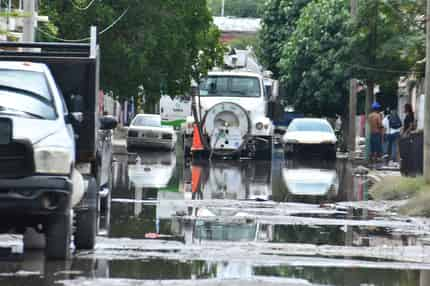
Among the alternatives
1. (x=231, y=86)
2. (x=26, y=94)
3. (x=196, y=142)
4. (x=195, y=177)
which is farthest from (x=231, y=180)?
(x=26, y=94)

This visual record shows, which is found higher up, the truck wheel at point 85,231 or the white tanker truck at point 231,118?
the white tanker truck at point 231,118

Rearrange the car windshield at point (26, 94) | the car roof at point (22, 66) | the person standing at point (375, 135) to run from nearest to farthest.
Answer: the car windshield at point (26, 94)
the car roof at point (22, 66)
the person standing at point (375, 135)

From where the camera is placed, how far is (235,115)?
39.0 m

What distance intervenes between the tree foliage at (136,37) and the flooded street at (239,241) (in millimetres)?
19113

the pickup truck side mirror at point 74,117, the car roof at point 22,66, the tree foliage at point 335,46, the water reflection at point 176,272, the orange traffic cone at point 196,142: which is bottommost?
the water reflection at point 176,272

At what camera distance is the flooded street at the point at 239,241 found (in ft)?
38.2

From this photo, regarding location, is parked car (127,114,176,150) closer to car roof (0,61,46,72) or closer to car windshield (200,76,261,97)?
car windshield (200,76,261,97)

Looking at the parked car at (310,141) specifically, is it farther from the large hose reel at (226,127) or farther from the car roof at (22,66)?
the car roof at (22,66)

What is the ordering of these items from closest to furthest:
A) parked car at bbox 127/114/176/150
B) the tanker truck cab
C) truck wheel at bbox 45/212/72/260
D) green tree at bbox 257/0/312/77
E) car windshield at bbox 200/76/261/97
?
1. truck wheel at bbox 45/212/72/260
2. the tanker truck cab
3. car windshield at bbox 200/76/261/97
4. parked car at bbox 127/114/176/150
5. green tree at bbox 257/0/312/77

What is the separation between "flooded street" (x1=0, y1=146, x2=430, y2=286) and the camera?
1164cm

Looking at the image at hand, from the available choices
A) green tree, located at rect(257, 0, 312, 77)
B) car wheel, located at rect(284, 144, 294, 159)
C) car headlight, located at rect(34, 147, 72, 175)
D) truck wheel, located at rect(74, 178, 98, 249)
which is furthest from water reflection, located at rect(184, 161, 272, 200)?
green tree, located at rect(257, 0, 312, 77)

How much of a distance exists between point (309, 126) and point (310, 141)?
1361mm

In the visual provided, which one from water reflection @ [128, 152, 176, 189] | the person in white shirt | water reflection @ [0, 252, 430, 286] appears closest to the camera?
→ water reflection @ [0, 252, 430, 286]

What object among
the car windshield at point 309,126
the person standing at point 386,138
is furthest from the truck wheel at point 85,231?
the car windshield at point 309,126
